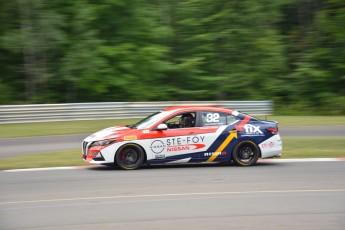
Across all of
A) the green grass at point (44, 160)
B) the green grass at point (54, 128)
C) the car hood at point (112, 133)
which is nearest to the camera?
the car hood at point (112, 133)

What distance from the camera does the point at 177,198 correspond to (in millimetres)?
9688

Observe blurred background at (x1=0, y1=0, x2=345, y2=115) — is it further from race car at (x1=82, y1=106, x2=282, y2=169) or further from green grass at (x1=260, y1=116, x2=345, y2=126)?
race car at (x1=82, y1=106, x2=282, y2=169)

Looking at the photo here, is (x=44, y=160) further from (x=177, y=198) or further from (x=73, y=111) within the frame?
(x=73, y=111)

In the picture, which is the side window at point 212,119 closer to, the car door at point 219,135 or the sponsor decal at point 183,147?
the car door at point 219,135

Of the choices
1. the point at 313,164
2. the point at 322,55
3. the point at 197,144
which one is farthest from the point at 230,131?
the point at 322,55

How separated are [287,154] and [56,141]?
7.49 metres

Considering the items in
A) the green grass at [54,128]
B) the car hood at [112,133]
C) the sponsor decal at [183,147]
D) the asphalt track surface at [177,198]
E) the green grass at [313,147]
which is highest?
the green grass at [54,128]

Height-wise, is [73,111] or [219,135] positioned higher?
[73,111]

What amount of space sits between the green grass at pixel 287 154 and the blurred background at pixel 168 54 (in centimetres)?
1321

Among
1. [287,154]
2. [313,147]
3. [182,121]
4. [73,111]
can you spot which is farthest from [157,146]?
[73,111]

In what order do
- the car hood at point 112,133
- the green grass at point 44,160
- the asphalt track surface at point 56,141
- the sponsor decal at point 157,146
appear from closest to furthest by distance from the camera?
the car hood at point 112,133 → the sponsor decal at point 157,146 → the green grass at point 44,160 → the asphalt track surface at point 56,141

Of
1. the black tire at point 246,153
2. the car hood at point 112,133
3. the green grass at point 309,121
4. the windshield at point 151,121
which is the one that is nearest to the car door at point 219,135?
the black tire at point 246,153

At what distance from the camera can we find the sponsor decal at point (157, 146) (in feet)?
42.5

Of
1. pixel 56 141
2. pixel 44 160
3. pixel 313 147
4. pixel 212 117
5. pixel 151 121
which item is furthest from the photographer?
Result: pixel 56 141
